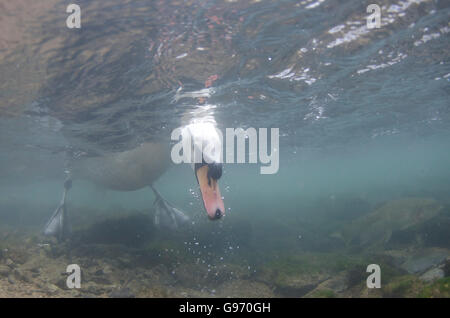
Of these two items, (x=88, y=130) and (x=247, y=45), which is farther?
(x=88, y=130)

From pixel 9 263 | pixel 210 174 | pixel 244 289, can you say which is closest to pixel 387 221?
pixel 244 289

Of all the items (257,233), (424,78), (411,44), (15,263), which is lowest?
(15,263)

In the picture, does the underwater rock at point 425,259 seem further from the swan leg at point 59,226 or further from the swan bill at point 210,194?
the swan leg at point 59,226

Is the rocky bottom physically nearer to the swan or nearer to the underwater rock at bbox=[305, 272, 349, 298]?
the underwater rock at bbox=[305, 272, 349, 298]

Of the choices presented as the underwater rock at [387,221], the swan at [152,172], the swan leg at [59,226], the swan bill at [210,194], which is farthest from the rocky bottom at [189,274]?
the underwater rock at [387,221]

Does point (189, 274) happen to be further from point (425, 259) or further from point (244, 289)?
point (425, 259)

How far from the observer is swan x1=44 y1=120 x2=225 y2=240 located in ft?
12.3

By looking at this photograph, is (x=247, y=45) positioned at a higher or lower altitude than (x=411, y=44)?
lower

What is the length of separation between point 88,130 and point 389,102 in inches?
728

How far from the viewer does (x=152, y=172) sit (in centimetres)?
1530

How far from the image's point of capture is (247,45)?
24.9 feet

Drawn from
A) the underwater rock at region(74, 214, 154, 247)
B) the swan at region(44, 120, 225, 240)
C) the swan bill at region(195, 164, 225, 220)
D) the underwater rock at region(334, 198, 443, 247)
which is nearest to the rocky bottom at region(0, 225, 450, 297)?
the swan at region(44, 120, 225, 240)
